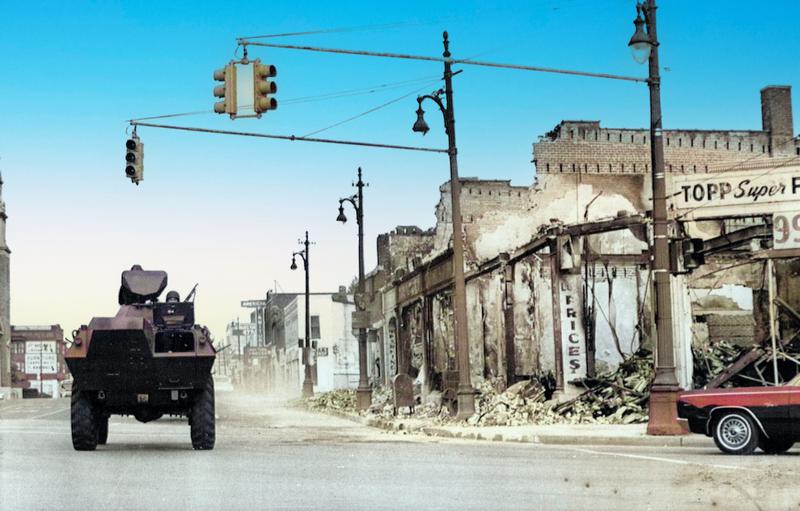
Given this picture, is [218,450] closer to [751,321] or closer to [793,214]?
[793,214]

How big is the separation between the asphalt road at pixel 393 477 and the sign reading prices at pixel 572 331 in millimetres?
7721

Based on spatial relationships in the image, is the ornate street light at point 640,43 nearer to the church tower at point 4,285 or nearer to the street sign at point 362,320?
the street sign at point 362,320

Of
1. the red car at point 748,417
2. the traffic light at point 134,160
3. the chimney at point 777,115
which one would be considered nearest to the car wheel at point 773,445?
the red car at point 748,417

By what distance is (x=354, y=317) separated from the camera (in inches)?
1686

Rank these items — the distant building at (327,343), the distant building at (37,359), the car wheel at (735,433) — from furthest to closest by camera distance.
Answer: the distant building at (37,359) < the distant building at (327,343) < the car wheel at (735,433)

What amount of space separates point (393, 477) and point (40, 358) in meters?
155

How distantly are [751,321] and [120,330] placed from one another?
72.6 ft

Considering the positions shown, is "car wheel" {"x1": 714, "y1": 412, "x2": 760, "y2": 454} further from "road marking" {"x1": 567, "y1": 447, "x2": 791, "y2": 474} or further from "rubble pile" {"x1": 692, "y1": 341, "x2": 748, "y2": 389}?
"rubble pile" {"x1": 692, "y1": 341, "x2": 748, "y2": 389}

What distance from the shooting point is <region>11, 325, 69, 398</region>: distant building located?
158 metres

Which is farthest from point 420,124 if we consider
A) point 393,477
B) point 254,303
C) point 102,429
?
point 254,303

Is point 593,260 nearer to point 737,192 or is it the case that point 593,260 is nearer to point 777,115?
point 737,192

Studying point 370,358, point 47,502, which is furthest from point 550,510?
point 370,358

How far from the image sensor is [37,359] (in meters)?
160

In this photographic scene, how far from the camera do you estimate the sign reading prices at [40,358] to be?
160 metres
